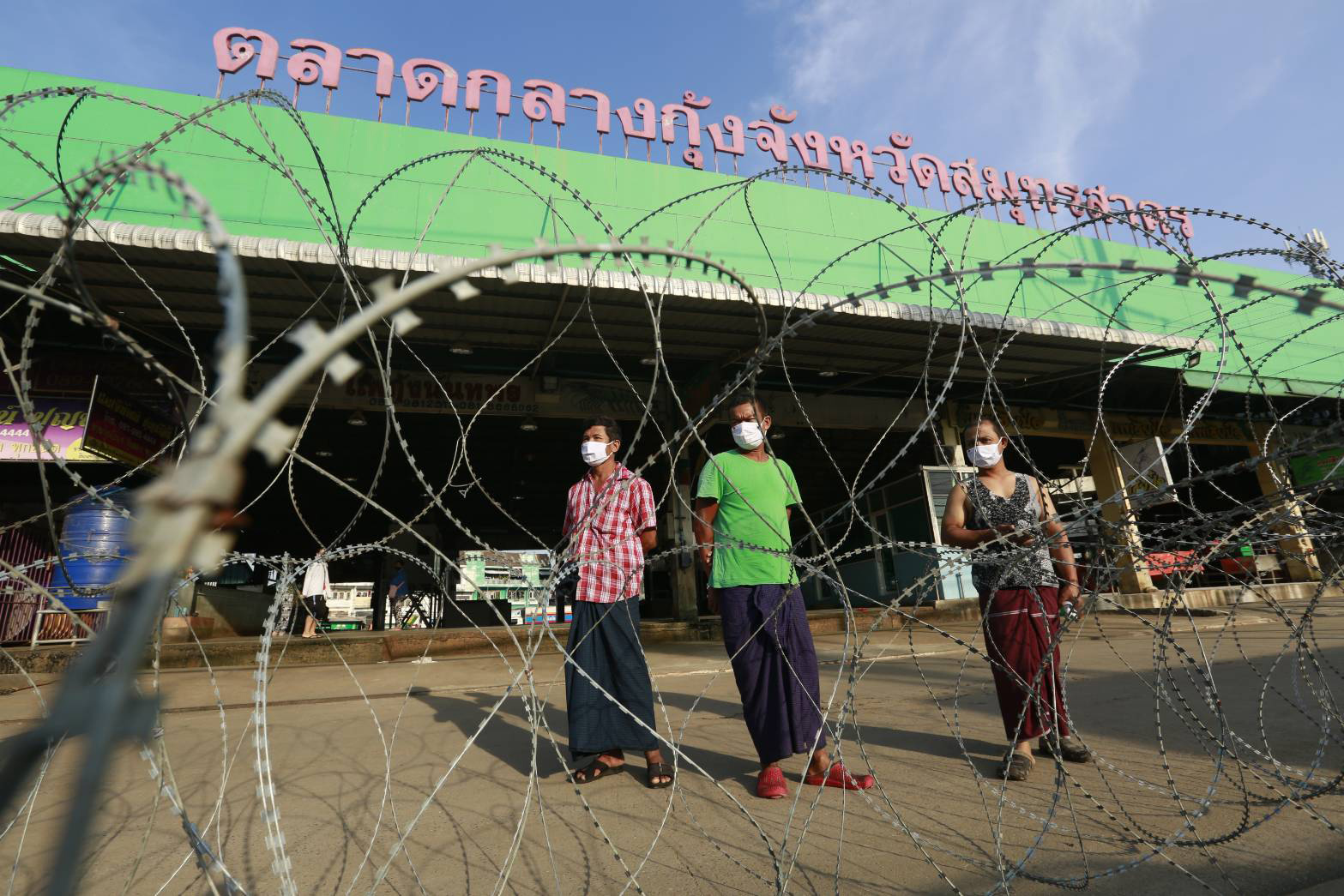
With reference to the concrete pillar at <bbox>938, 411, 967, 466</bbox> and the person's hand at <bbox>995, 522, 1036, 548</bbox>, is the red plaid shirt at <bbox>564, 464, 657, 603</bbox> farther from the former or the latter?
the concrete pillar at <bbox>938, 411, 967, 466</bbox>

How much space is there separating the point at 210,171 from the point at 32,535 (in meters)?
5.70

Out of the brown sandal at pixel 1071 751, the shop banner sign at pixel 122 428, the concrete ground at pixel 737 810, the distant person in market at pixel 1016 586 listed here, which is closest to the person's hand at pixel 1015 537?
the distant person in market at pixel 1016 586

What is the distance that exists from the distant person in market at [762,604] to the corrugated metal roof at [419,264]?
6.41ft

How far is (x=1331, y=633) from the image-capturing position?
6.30 meters

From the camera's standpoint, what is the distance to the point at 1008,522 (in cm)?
294

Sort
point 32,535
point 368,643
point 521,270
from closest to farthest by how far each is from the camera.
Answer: point 521,270 → point 368,643 → point 32,535

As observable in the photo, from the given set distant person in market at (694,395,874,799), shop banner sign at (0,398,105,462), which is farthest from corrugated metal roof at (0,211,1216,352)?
shop banner sign at (0,398,105,462)

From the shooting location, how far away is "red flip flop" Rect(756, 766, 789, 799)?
2395mm

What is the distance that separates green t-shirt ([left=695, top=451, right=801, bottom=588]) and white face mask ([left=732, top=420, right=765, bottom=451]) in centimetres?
6

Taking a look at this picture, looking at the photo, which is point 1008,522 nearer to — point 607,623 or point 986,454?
point 986,454

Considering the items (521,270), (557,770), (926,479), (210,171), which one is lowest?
(557,770)

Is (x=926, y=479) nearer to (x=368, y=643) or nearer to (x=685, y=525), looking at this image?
(x=685, y=525)

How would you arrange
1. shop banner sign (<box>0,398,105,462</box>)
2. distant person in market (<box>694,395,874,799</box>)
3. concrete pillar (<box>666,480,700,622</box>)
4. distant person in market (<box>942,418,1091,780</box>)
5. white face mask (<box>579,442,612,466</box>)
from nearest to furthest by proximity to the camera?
distant person in market (<box>694,395,874,799</box>) < distant person in market (<box>942,418,1091,780</box>) < white face mask (<box>579,442,612,466</box>) < shop banner sign (<box>0,398,105,462</box>) < concrete pillar (<box>666,480,700,622</box>)

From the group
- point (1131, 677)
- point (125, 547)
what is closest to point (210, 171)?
point (125, 547)
